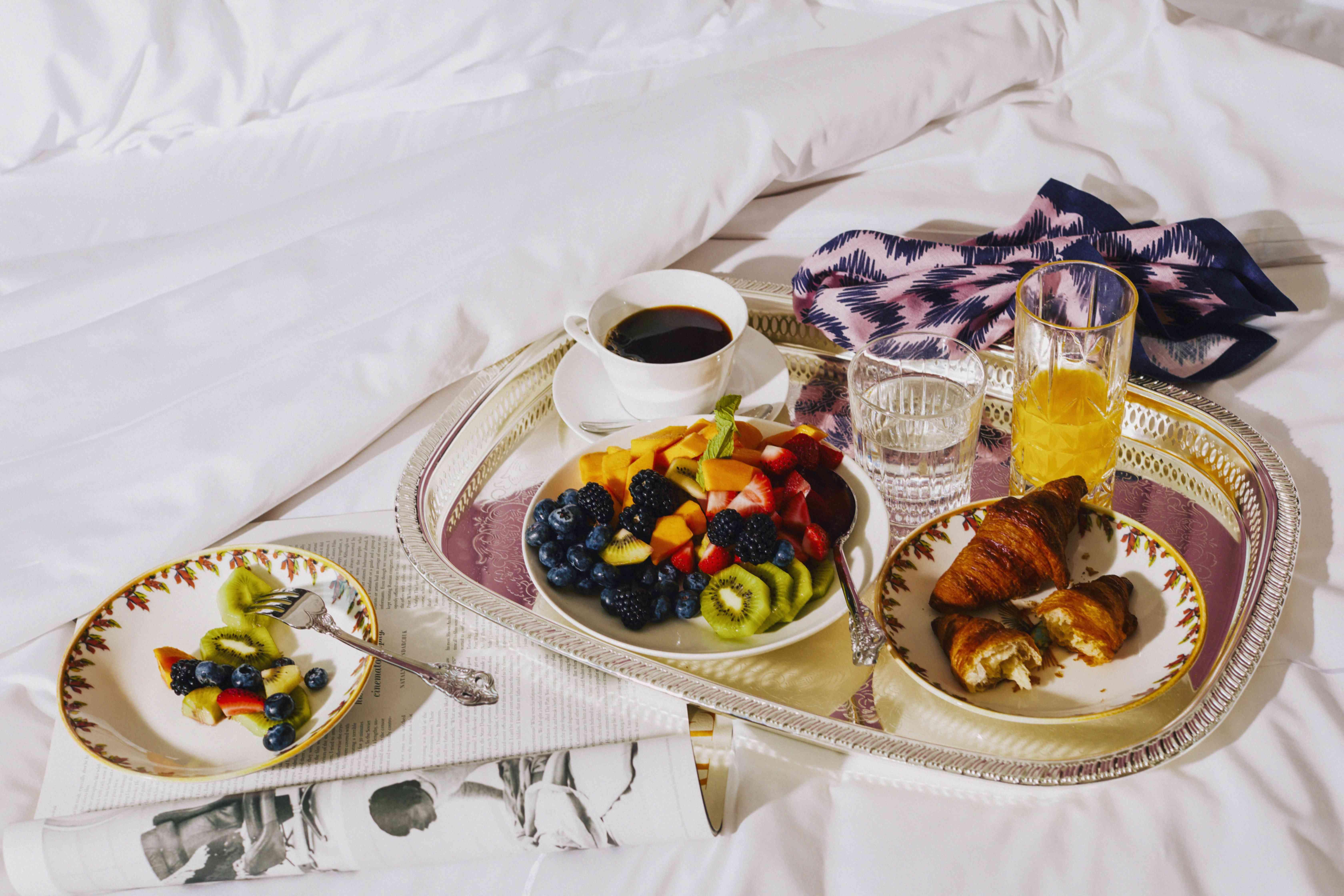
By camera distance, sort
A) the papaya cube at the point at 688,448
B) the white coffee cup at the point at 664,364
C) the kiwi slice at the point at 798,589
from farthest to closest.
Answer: the white coffee cup at the point at 664,364
the papaya cube at the point at 688,448
the kiwi slice at the point at 798,589

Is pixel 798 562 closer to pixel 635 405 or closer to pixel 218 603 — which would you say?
pixel 635 405

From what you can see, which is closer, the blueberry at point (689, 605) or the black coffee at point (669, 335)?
the blueberry at point (689, 605)

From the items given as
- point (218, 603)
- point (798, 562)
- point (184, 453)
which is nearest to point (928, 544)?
point (798, 562)

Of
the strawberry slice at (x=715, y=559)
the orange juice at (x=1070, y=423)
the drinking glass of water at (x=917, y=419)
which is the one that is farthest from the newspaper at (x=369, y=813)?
the orange juice at (x=1070, y=423)

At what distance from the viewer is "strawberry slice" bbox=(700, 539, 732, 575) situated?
0.97 meters

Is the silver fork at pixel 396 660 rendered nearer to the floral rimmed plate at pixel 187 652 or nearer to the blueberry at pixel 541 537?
the floral rimmed plate at pixel 187 652

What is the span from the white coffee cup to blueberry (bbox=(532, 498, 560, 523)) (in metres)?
Result: 0.20

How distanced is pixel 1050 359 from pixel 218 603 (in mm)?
889

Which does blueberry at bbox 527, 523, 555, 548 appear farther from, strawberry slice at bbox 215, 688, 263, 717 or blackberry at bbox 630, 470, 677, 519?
strawberry slice at bbox 215, 688, 263, 717

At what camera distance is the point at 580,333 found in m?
1.26

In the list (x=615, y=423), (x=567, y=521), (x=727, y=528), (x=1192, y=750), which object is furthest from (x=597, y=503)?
(x=1192, y=750)

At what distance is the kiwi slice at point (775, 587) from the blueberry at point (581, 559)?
5.7 inches

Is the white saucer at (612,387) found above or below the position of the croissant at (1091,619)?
below

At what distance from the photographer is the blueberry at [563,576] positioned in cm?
98
